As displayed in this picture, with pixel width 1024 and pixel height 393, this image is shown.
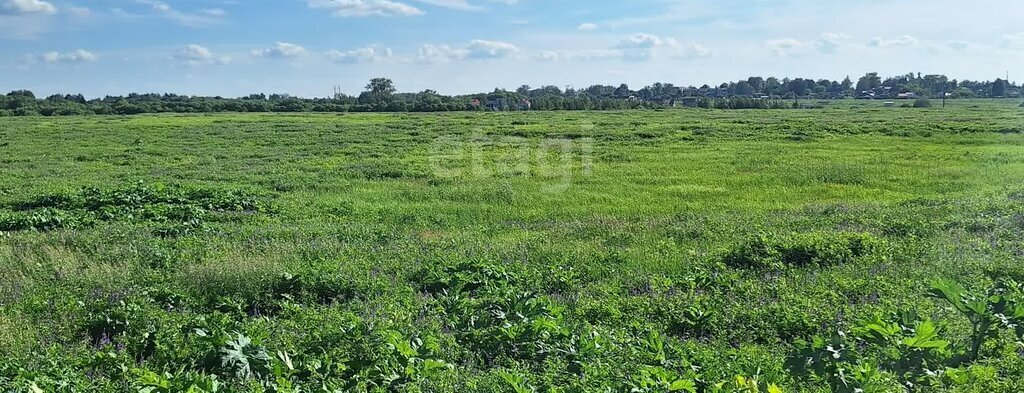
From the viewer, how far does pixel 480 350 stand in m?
5.42

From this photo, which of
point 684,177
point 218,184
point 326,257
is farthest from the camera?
point 684,177

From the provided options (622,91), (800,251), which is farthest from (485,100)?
(800,251)

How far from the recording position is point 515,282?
7.66 metres

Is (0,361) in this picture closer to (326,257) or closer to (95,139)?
(326,257)

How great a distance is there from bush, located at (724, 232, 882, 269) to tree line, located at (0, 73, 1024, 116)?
185 feet

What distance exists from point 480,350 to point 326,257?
→ 14.0 feet

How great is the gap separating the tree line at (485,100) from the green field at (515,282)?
53.9 metres

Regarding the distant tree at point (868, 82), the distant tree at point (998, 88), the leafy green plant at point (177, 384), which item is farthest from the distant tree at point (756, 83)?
the leafy green plant at point (177, 384)

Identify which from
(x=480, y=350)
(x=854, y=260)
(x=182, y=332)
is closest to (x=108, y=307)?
(x=182, y=332)

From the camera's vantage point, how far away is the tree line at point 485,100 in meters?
82.8

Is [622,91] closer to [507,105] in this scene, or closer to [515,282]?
[507,105]

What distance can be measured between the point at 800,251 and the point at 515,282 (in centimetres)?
380

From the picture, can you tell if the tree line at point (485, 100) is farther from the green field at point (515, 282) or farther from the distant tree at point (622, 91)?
the green field at point (515, 282)

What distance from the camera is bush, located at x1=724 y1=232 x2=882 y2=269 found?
8.48 meters
